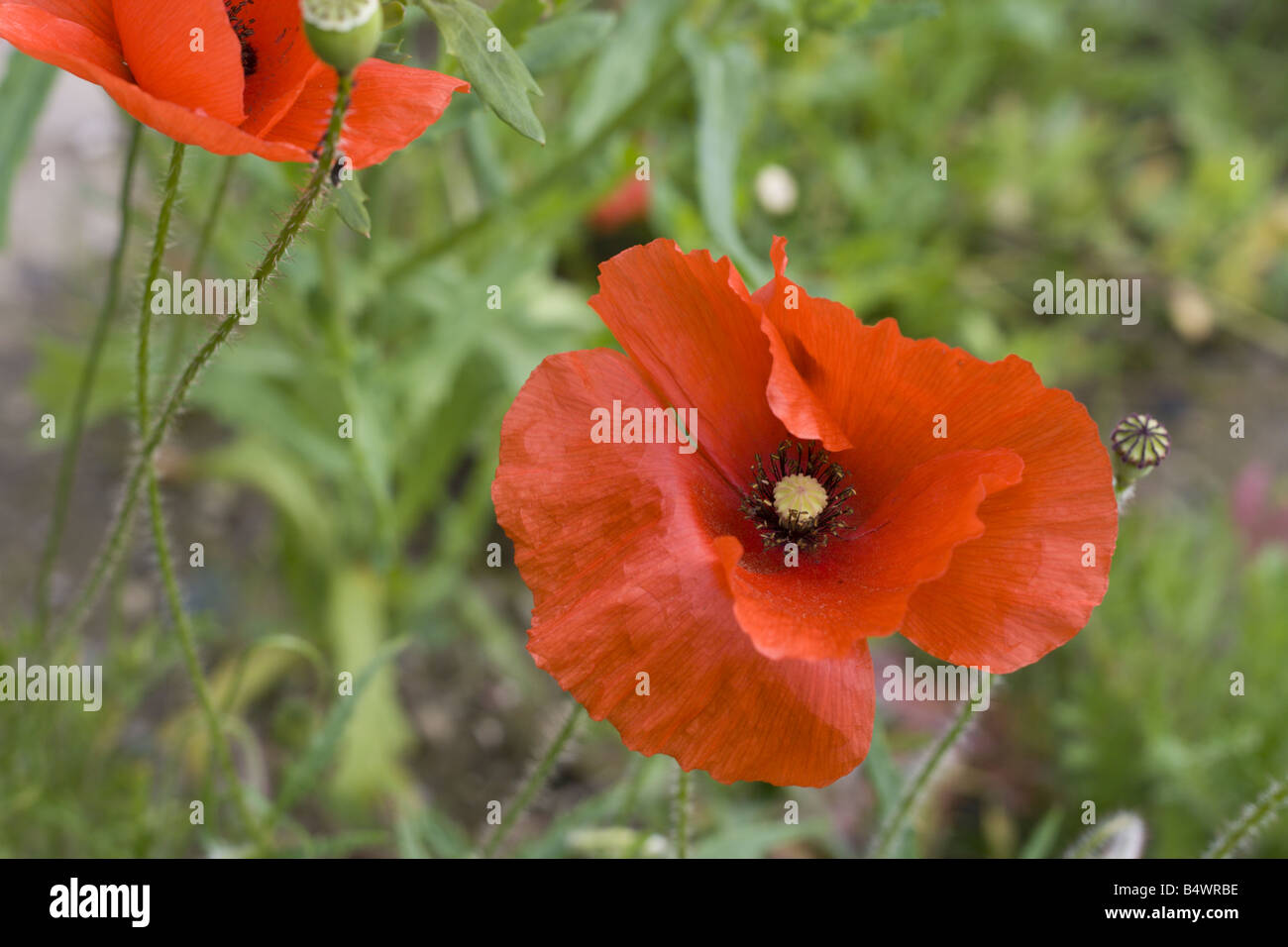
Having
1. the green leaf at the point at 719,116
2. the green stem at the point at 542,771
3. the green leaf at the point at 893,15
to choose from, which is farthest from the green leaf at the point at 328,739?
the green leaf at the point at 893,15

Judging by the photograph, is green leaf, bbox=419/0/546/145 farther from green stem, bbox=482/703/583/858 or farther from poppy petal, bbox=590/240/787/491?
green stem, bbox=482/703/583/858

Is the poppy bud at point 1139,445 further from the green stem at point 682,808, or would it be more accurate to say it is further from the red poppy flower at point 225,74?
the red poppy flower at point 225,74

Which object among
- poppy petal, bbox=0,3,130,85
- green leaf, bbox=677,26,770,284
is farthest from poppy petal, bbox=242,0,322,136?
green leaf, bbox=677,26,770,284

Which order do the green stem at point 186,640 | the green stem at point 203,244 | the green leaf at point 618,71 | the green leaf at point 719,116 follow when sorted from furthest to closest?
the green leaf at point 618,71, the green leaf at point 719,116, the green stem at point 203,244, the green stem at point 186,640

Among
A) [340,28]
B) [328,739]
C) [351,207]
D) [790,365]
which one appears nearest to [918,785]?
[790,365]

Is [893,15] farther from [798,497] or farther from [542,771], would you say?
[542,771]
